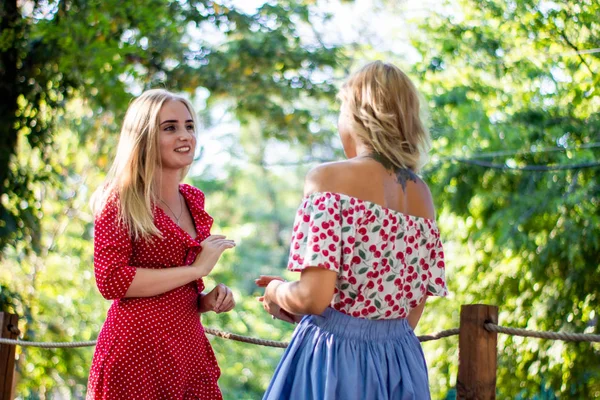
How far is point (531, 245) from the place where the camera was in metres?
5.48

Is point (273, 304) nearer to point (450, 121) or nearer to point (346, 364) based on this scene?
point (346, 364)

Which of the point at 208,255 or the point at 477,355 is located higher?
the point at 208,255

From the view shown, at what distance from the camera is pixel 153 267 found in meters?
2.01

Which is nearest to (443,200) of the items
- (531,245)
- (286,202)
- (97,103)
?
(531,245)

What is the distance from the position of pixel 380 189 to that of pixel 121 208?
67cm

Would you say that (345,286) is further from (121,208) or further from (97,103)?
(97,103)

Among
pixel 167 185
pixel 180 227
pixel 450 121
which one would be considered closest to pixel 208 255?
pixel 180 227

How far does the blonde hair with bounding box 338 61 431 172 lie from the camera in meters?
1.78

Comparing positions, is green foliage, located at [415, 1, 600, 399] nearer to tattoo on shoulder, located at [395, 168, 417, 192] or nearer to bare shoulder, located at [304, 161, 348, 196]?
tattoo on shoulder, located at [395, 168, 417, 192]

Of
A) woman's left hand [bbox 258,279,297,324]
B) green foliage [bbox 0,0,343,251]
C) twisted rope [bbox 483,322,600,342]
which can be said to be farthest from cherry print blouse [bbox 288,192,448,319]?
green foliage [bbox 0,0,343,251]

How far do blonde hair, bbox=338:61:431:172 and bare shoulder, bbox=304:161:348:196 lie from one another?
12 centimetres

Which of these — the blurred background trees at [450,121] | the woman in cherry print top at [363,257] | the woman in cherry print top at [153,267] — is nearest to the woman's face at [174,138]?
the woman in cherry print top at [153,267]

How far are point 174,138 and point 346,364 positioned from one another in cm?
79

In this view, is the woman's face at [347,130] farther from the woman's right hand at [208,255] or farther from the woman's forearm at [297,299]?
the woman's right hand at [208,255]
